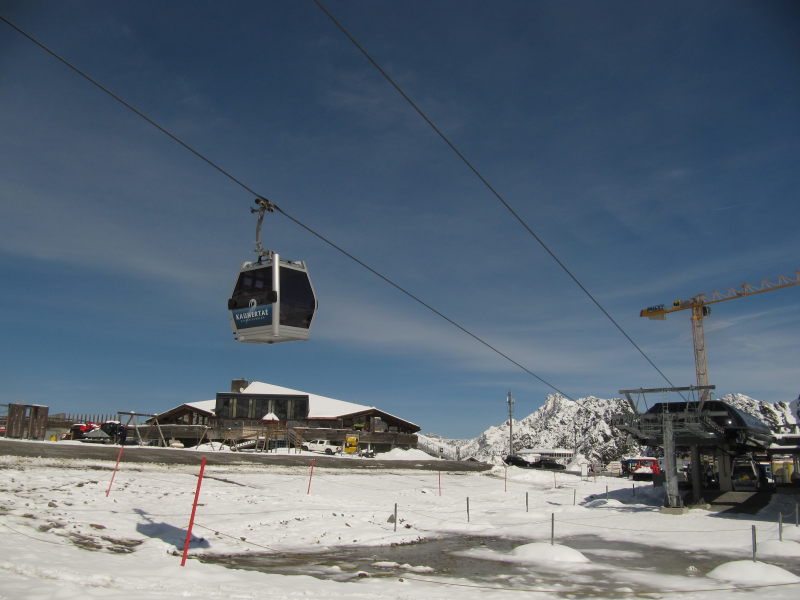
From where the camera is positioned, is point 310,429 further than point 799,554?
Yes

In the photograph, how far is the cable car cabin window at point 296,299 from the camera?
15.6 meters

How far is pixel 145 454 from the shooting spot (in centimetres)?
3162

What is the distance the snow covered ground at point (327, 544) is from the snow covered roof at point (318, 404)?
1490 inches

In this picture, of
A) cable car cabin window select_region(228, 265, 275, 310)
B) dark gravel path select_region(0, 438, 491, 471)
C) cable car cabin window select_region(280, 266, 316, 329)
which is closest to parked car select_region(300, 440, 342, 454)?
dark gravel path select_region(0, 438, 491, 471)

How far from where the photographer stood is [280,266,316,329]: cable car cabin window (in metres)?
15.6

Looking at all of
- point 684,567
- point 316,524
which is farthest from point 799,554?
point 316,524

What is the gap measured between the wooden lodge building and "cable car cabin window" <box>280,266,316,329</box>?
40.5m

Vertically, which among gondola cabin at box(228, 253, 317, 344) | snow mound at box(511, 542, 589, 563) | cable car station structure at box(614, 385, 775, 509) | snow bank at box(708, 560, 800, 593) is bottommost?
snow mound at box(511, 542, 589, 563)

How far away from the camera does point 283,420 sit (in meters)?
64.6

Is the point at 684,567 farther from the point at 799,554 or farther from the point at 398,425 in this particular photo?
the point at 398,425

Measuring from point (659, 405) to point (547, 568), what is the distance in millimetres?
24955

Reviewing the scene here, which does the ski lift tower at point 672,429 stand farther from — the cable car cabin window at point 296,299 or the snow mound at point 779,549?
the cable car cabin window at point 296,299

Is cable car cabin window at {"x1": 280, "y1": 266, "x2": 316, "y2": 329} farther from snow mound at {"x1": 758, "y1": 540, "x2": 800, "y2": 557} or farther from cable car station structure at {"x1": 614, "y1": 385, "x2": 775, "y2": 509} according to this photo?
cable car station structure at {"x1": 614, "y1": 385, "x2": 775, "y2": 509}

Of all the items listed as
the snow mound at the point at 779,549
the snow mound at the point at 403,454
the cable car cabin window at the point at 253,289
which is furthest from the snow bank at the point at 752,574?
the snow mound at the point at 403,454
